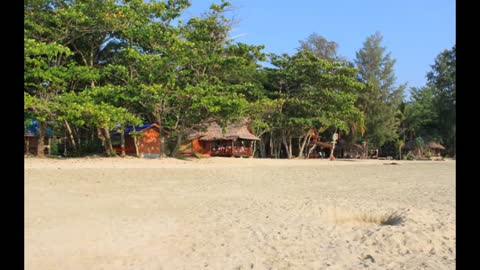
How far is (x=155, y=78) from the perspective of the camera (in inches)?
798

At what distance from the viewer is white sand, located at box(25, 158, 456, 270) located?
5012 millimetres

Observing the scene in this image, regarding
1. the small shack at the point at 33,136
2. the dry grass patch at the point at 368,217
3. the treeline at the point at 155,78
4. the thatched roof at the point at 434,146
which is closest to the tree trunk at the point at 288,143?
the treeline at the point at 155,78

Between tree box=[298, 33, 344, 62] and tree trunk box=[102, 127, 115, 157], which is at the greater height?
tree box=[298, 33, 344, 62]

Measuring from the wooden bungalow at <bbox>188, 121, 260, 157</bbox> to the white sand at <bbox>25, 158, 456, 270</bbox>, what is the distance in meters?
18.7

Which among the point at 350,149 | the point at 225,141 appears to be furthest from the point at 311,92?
the point at 350,149

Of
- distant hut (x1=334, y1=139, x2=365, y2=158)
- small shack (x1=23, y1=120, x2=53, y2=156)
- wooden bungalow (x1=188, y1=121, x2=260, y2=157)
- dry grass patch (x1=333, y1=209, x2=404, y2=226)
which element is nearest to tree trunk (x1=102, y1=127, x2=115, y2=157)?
small shack (x1=23, y1=120, x2=53, y2=156)

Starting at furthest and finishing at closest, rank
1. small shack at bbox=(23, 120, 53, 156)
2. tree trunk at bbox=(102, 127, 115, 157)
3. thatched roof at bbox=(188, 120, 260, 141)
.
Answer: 1. thatched roof at bbox=(188, 120, 260, 141)
2. small shack at bbox=(23, 120, 53, 156)
3. tree trunk at bbox=(102, 127, 115, 157)

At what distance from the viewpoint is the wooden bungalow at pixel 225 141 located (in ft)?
99.5

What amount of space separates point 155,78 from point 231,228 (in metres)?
14.9

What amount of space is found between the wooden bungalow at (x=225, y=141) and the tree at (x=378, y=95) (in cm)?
1511

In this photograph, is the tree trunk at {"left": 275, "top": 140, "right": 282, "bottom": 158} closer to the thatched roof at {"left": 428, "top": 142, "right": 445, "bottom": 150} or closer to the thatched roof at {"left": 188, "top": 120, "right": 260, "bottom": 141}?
the thatched roof at {"left": 188, "top": 120, "right": 260, "bottom": 141}

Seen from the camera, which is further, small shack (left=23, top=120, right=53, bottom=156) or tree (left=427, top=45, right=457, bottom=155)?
tree (left=427, top=45, right=457, bottom=155)
